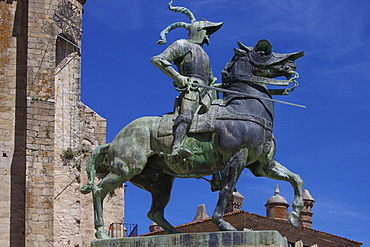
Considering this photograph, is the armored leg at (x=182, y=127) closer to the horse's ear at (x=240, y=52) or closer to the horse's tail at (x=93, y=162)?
the horse's ear at (x=240, y=52)

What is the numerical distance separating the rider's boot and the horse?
0.36 ft

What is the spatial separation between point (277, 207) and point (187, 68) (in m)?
31.7

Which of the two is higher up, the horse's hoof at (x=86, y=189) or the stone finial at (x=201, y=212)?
the stone finial at (x=201, y=212)

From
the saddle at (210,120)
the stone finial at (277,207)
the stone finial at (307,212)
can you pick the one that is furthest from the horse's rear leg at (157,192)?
the stone finial at (307,212)

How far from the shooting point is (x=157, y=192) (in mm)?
15883

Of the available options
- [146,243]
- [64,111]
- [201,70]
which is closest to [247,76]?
[201,70]

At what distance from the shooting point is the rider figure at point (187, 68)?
15.2 m

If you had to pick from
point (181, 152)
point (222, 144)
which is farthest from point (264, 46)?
point (181, 152)

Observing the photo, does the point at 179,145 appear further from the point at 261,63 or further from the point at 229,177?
the point at 261,63

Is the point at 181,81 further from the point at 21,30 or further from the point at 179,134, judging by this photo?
the point at 21,30

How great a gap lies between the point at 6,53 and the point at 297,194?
785 inches

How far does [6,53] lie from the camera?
33562 millimetres

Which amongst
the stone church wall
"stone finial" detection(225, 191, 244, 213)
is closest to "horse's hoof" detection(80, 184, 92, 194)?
the stone church wall

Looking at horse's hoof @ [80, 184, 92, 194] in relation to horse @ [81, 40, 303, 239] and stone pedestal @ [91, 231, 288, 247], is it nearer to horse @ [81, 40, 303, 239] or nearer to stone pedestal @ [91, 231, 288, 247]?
horse @ [81, 40, 303, 239]
